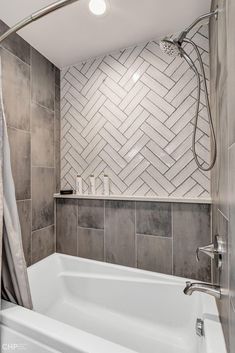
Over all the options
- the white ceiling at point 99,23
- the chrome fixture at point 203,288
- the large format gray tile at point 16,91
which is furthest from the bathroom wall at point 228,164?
the large format gray tile at point 16,91

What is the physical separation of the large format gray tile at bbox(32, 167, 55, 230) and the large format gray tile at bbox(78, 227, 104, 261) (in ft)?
1.15

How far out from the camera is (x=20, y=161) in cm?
171

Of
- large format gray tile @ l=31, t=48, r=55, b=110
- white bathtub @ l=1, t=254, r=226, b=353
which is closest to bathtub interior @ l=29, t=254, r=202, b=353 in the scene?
white bathtub @ l=1, t=254, r=226, b=353

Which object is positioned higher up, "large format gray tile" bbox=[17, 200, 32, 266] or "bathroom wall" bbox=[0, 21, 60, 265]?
"bathroom wall" bbox=[0, 21, 60, 265]

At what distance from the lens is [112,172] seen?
76.5 inches

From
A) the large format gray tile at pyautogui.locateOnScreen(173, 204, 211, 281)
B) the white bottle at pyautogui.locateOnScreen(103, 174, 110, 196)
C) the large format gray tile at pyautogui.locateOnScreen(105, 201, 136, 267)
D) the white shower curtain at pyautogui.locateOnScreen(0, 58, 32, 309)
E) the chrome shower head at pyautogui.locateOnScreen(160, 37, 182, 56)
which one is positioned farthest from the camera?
the white bottle at pyautogui.locateOnScreen(103, 174, 110, 196)

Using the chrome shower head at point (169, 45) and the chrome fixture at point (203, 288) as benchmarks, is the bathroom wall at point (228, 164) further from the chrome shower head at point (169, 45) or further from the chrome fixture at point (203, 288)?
the chrome shower head at point (169, 45)

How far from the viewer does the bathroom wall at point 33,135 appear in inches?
65.0

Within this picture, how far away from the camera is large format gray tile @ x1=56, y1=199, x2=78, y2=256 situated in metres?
2.04

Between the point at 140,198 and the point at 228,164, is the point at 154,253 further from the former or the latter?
the point at 228,164

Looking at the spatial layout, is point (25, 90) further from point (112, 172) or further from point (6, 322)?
point (6, 322)

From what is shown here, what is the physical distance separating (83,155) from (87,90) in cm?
65

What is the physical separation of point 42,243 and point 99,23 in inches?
77.1

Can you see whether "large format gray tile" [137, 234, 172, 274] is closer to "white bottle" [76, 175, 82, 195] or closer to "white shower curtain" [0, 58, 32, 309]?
"white bottle" [76, 175, 82, 195]
